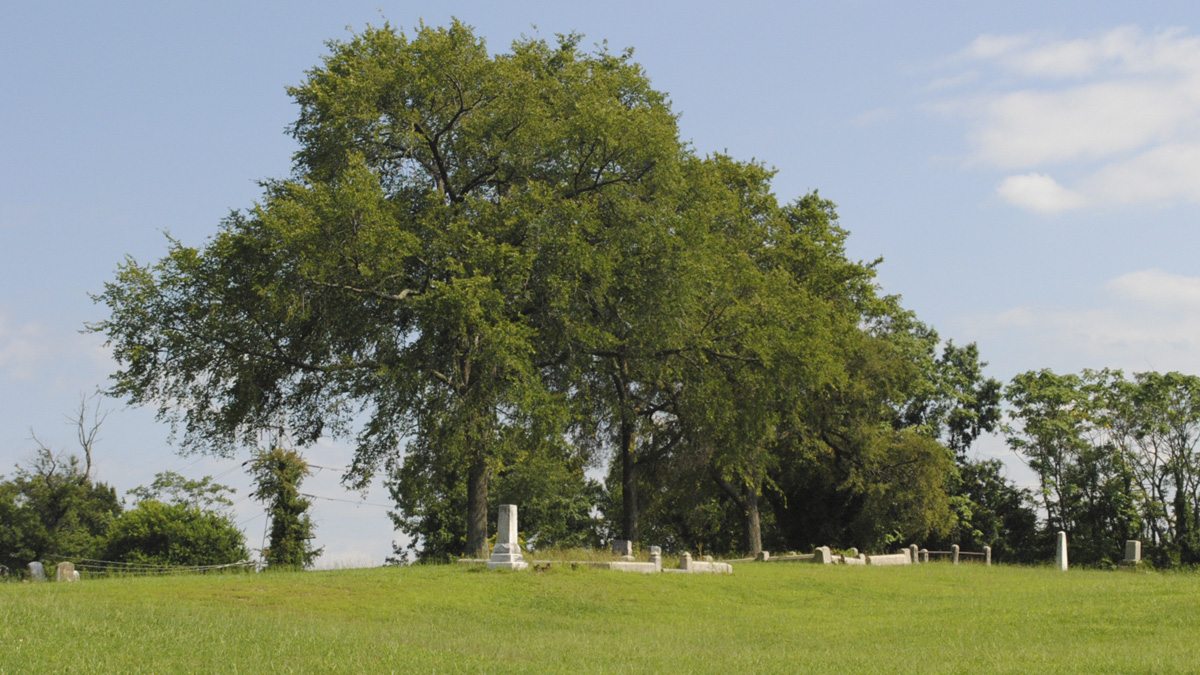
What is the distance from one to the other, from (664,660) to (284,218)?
14.6 metres

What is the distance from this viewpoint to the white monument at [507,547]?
22578 mm

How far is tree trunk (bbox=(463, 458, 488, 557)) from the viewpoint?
83.2 feet

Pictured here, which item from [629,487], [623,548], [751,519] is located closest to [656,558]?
[623,548]

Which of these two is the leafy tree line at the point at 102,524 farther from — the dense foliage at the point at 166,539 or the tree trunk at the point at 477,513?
the tree trunk at the point at 477,513

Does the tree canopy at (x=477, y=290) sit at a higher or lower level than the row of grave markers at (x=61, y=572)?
higher

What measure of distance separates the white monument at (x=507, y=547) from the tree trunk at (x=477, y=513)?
228 centimetres

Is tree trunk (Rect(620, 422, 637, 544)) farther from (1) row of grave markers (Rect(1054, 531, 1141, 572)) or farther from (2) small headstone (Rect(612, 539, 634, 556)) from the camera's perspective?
(1) row of grave markers (Rect(1054, 531, 1141, 572))

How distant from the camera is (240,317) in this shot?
25.1 meters

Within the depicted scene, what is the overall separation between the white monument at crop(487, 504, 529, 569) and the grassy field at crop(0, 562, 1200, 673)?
573 mm

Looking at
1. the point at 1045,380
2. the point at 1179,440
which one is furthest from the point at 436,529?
the point at 1179,440

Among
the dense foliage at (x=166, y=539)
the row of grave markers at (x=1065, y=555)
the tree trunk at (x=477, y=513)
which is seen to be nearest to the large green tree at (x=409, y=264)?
the tree trunk at (x=477, y=513)

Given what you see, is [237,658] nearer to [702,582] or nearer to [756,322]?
[702,582]

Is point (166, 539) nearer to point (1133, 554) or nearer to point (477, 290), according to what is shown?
point (477, 290)

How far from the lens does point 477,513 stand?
85.1 ft
